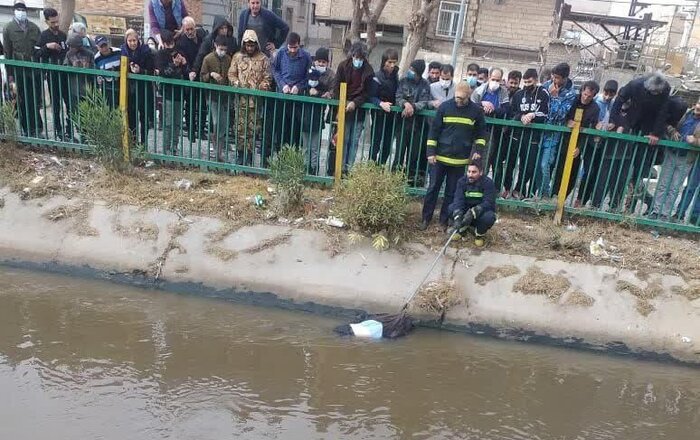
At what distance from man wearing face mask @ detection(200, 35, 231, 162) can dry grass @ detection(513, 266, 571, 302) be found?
3.75 meters

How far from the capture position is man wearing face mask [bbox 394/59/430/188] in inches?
261

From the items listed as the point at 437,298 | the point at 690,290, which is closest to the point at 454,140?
the point at 437,298

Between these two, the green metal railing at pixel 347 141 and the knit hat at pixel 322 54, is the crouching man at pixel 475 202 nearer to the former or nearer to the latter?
the green metal railing at pixel 347 141

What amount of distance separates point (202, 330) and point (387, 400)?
5.83 feet

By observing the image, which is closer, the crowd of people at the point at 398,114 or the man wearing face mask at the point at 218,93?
the crowd of people at the point at 398,114

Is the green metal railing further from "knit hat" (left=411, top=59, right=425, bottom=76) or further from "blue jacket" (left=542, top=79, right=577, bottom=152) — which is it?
"knit hat" (left=411, top=59, right=425, bottom=76)

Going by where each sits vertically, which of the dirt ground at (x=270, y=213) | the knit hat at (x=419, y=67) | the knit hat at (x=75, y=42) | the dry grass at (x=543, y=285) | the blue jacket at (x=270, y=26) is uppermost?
the blue jacket at (x=270, y=26)

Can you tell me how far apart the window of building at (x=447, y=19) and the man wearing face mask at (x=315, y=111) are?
67.0 ft

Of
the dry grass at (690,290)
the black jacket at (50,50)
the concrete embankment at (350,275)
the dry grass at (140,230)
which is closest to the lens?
the concrete embankment at (350,275)

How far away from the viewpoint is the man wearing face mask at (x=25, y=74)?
7062 millimetres

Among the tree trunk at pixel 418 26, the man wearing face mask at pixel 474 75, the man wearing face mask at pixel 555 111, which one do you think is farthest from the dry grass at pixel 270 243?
the tree trunk at pixel 418 26

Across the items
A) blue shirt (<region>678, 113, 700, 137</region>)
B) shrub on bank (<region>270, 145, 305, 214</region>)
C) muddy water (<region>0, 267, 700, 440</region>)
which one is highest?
blue shirt (<region>678, 113, 700, 137</region>)

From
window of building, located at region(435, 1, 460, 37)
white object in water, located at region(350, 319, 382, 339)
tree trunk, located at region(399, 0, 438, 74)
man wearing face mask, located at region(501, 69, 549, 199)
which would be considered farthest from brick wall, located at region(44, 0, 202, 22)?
white object in water, located at region(350, 319, 382, 339)

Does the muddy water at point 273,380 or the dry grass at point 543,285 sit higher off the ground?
the dry grass at point 543,285
